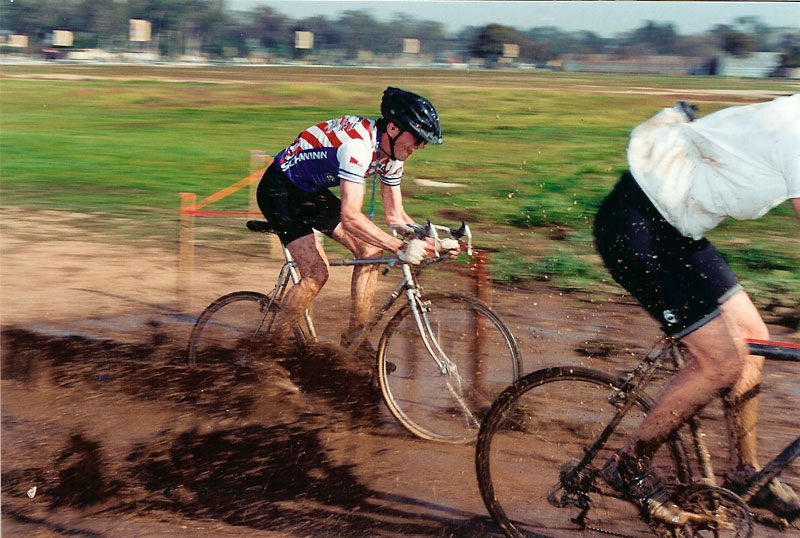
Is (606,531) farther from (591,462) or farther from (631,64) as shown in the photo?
(631,64)

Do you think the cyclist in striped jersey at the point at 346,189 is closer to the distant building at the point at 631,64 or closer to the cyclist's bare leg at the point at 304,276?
the cyclist's bare leg at the point at 304,276

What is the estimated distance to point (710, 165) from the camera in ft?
9.84

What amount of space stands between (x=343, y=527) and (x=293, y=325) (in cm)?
140

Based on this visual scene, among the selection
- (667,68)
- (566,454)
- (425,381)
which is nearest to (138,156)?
(425,381)

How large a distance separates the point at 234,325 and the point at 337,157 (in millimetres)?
1230

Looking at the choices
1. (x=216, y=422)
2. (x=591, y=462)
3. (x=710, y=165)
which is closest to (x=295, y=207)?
(x=216, y=422)

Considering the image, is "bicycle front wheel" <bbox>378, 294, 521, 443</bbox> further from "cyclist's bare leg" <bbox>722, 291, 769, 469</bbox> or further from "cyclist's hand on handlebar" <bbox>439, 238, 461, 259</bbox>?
"cyclist's bare leg" <bbox>722, 291, 769, 469</bbox>

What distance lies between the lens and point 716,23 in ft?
14.6

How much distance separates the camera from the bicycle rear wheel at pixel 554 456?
3.13 metres

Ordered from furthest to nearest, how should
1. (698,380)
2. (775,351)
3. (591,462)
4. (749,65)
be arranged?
(749,65) → (591,462) → (698,380) → (775,351)

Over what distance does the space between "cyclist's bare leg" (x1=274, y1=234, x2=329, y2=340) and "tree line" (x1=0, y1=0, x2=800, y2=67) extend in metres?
1.26

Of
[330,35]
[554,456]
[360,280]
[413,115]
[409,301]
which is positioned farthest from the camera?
[330,35]

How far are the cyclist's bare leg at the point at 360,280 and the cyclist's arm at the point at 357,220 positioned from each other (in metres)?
0.33

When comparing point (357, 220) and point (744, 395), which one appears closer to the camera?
point (744, 395)
